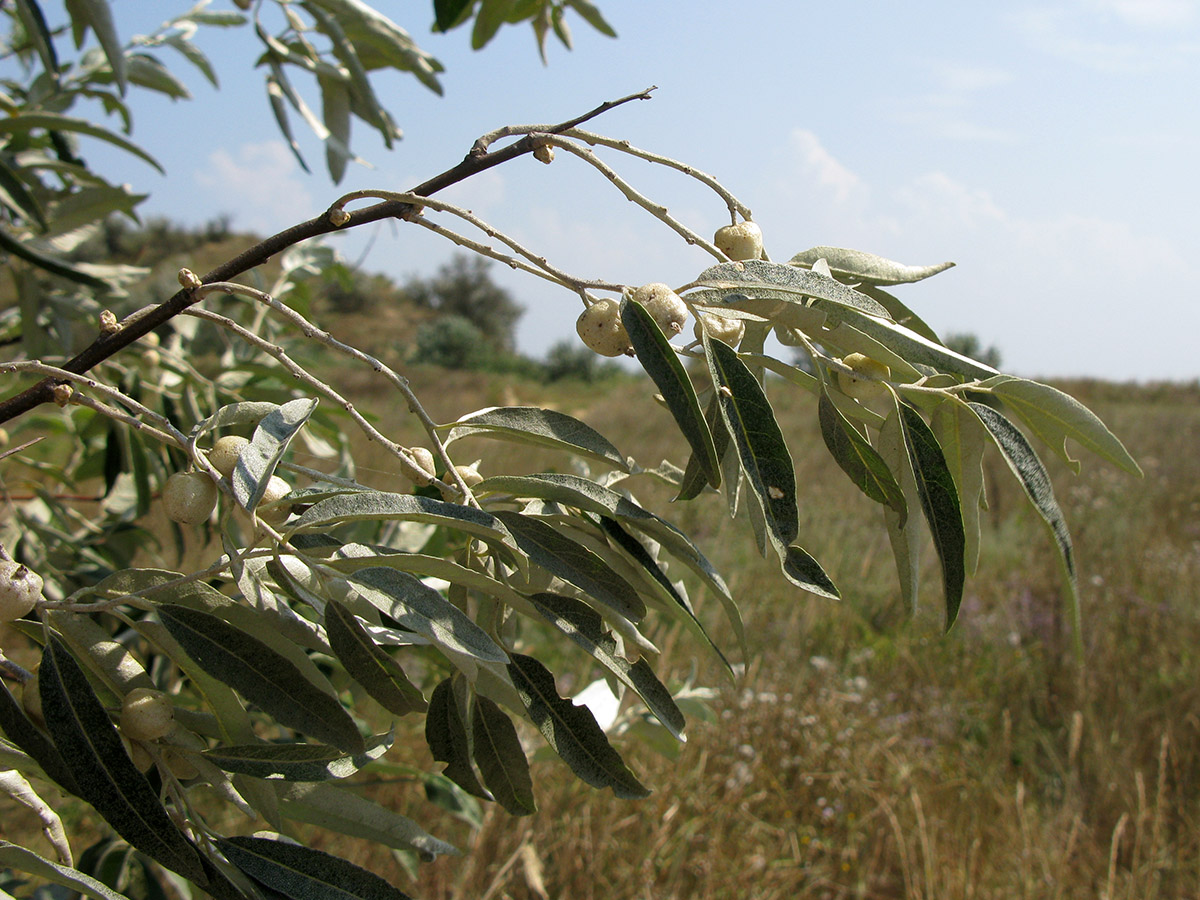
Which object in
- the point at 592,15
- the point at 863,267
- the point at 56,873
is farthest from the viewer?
the point at 592,15

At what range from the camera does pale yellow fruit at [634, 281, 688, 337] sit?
1.20 feet

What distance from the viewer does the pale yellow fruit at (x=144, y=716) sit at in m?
0.37

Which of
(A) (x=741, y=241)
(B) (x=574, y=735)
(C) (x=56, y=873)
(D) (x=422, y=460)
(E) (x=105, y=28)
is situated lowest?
(C) (x=56, y=873)

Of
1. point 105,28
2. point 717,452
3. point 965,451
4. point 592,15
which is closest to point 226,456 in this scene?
point 717,452

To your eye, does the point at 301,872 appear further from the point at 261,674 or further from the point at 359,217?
the point at 359,217

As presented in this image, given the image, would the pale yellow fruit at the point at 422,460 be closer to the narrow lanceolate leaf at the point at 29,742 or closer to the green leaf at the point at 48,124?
the narrow lanceolate leaf at the point at 29,742

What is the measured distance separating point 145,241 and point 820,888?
16.1 meters

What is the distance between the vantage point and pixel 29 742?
342 millimetres

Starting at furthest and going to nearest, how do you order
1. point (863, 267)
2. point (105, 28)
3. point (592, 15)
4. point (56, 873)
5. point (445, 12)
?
point (592, 15), point (445, 12), point (105, 28), point (863, 267), point (56, 873)

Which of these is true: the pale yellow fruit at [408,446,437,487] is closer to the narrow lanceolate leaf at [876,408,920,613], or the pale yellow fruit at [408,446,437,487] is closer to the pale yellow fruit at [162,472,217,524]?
the pale yellow fruit at [162,472,217,524]

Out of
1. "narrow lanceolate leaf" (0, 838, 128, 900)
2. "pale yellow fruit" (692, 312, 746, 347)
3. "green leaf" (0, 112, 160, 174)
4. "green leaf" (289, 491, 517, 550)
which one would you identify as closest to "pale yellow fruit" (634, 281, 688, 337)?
"pale yellow fruit" (692, 312, 746, 347)

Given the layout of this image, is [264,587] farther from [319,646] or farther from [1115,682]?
[1115,682]

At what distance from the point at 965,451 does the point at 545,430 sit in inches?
8.1

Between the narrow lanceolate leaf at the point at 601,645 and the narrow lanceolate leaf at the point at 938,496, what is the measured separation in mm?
136
